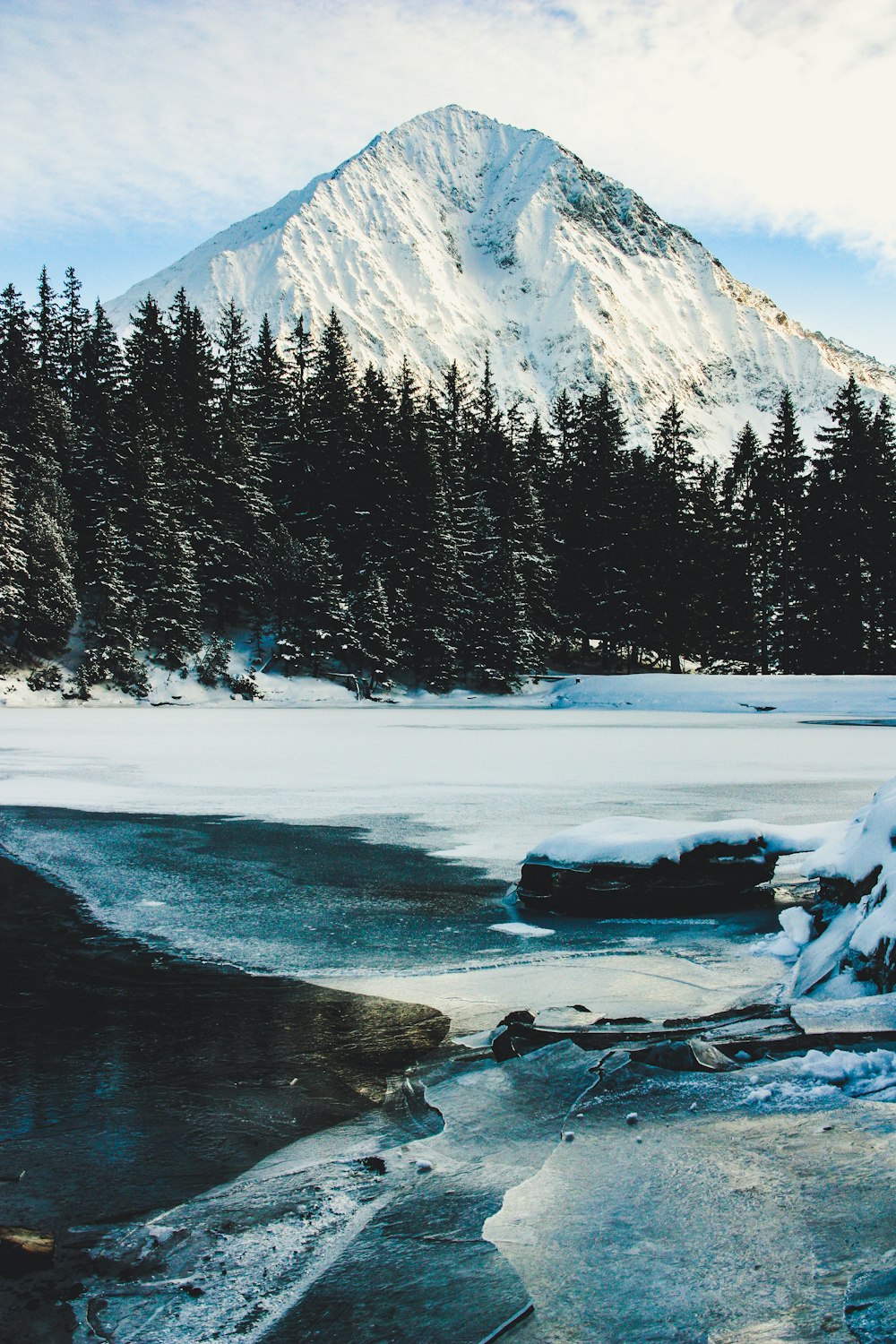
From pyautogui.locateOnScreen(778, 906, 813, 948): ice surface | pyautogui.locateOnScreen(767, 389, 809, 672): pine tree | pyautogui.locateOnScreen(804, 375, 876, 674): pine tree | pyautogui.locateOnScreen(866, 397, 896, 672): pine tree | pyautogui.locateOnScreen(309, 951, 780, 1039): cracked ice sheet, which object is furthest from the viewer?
pyautogui.locateOnScreen(767, 389, 809, 672): pine tree

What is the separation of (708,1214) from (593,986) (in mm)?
3060

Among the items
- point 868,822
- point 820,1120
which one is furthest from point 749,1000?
point 820,1120

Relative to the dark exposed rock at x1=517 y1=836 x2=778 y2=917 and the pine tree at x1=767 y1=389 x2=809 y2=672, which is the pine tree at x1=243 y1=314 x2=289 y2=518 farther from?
the dark exposed rock at x1=517 y1=836 x2=778 y2=917

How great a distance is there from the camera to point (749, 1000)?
18.7 feet

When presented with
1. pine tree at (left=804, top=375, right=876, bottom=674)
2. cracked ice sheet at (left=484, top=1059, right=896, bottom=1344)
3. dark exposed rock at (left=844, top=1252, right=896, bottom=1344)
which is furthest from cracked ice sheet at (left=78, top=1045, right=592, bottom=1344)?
pine tree at (left=804, top=375, right=876, bottom=674)

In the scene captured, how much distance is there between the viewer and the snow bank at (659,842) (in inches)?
330

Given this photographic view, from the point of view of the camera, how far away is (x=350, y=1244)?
3107 millimetres

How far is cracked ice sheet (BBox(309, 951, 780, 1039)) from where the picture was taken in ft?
18.5

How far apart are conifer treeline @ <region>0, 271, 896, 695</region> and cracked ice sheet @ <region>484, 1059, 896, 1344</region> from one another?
41396 mm

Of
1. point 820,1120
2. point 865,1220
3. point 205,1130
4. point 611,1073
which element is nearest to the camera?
point 865,1220

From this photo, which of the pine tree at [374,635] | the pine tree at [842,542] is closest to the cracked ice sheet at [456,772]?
the pine tree at [374,635]

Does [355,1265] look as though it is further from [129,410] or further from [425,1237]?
[129,410]

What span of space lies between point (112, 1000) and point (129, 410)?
158 feet

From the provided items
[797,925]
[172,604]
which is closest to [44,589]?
[172,604]
